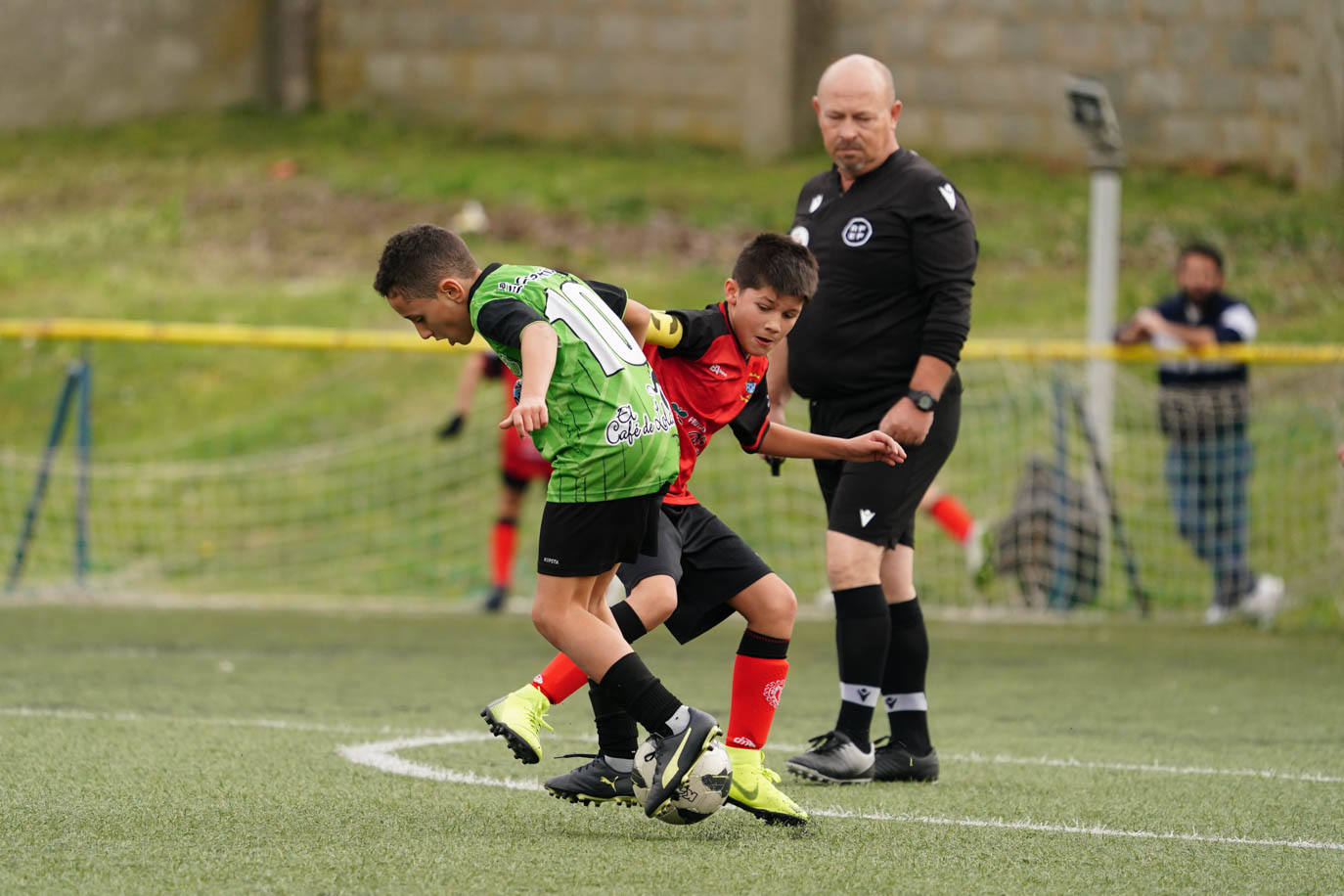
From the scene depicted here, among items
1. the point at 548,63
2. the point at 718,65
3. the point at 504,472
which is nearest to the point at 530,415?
the point at 504,472

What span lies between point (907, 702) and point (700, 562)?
0.96 meters

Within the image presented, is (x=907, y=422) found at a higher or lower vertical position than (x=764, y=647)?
higher

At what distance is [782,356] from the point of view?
17.0 feet

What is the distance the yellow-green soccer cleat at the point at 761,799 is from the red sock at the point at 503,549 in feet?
18.5

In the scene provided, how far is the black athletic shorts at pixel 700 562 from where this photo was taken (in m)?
4.26

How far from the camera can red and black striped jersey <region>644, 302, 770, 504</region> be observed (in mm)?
4246

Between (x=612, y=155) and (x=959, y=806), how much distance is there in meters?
12.1

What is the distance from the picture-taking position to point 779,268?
4168 mm

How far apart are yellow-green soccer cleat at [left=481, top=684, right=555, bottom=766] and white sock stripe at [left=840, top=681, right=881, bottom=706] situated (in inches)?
43.8

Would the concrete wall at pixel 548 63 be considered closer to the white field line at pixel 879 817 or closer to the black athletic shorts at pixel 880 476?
the black athletic shorts at pixel 880 476

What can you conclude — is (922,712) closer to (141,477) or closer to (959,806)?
(959,806)

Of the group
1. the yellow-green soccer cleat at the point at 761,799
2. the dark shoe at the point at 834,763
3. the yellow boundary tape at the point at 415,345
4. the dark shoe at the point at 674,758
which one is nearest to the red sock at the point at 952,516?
the yellow boundary tape at the point at 415,345

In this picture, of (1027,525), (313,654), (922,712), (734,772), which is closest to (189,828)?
(734,772)

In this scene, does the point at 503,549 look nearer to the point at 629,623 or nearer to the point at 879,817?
the point at 629,623
